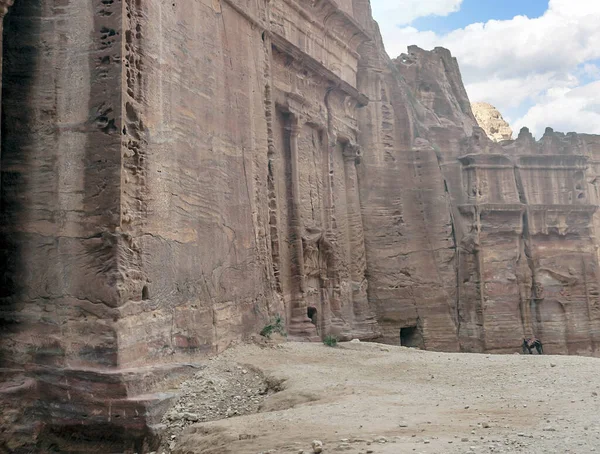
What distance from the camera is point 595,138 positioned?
2270cm

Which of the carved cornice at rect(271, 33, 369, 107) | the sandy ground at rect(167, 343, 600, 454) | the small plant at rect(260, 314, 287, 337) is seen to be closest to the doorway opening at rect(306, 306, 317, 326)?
the small plant at rect(260, 314, 287, 337)

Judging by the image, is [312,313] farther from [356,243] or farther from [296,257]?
[356,243]

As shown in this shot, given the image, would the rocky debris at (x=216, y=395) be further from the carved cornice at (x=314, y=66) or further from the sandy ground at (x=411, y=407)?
the carved cornice at (x=314, y=66)

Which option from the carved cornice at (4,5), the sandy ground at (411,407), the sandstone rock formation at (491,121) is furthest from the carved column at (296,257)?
the sandstone rock formation at (491,121)

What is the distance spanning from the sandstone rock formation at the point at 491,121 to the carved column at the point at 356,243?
662 inches

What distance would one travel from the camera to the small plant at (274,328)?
31.4ft

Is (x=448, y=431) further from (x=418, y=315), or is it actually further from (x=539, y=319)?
(x=539, y=319)

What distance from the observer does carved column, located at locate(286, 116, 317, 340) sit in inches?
457

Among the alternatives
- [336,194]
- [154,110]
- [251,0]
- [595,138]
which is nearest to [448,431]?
[154,110]

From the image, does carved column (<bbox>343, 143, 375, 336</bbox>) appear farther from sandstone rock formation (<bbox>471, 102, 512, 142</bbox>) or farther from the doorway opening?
sandstone rock formation (<bbox>471, 102, 512, 142</bbox>)

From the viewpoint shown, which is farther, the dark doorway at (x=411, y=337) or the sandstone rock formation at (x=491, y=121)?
the sandstone rock formation at (x=491, y=121)

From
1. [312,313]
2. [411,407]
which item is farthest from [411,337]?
[411,407]

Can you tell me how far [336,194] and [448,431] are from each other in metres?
10.5

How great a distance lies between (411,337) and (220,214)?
950cm
